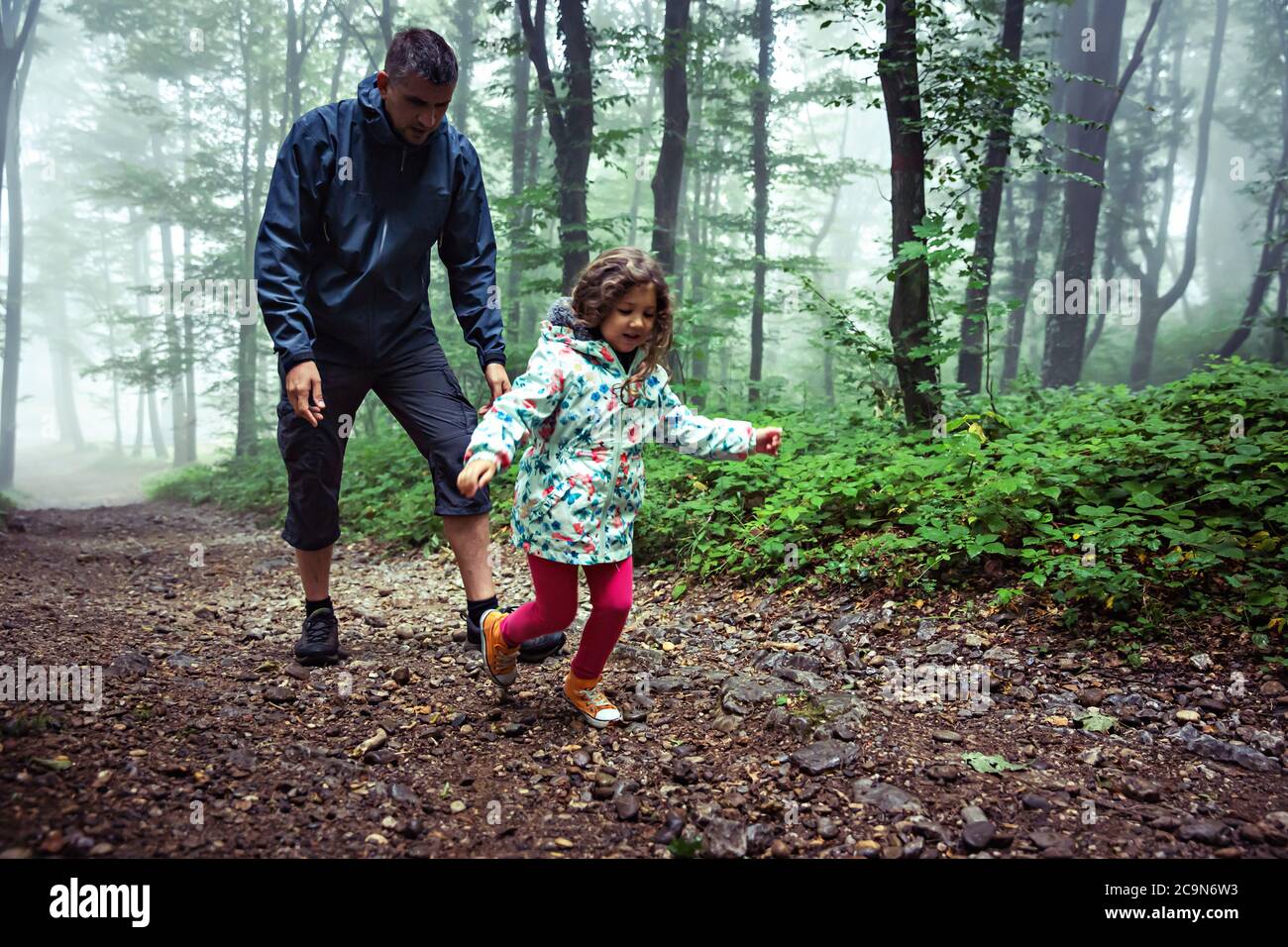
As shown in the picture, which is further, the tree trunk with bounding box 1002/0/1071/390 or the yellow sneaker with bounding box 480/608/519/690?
the tree trunk with bounding box 1002/0/1071/390

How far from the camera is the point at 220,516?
12031 millimetres

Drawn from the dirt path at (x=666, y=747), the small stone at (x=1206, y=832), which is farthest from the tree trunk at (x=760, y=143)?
the small stone at (x=1206, y=832)

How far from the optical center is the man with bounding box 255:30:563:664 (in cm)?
299

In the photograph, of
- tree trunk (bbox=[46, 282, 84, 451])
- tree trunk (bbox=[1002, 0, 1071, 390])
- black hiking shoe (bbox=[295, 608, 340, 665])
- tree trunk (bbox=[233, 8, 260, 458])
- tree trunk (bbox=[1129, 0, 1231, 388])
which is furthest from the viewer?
tree trunk (bbox=[46, 282, 84, 451])

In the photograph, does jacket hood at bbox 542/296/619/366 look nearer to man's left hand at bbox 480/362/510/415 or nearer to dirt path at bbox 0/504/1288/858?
man's left hand at bbox 480/362/510/415

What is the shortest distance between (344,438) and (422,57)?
1.67 meters

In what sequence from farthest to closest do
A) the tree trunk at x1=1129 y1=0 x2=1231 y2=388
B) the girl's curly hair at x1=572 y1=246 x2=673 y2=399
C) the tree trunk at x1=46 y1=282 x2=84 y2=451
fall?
1. the tree trunk at x1=46 y1=282 x2=84 y2=451
2. the tree trunk at x1=1129 y1=0 x2=1231 y2=388
3. the girl's curly hair at x1=572 y1=246 x2=673 y2=399

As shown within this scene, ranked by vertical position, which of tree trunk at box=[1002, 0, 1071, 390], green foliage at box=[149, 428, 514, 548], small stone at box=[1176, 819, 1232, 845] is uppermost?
tree trunk at box=[1002, 0, 1071, 390]

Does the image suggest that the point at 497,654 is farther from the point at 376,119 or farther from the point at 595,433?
the point at 376,119

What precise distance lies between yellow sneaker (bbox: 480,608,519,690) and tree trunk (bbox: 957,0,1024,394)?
143 inches

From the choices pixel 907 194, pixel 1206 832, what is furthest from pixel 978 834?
pixel 907 194

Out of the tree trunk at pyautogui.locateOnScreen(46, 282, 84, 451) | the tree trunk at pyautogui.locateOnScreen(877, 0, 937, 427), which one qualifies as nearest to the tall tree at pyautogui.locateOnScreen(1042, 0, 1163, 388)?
the tree trunk at pyautogui.locateOnScreen(877, 0, 937, 427)

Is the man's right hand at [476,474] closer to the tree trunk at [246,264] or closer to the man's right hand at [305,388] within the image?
the man's right hand at [305,388]
